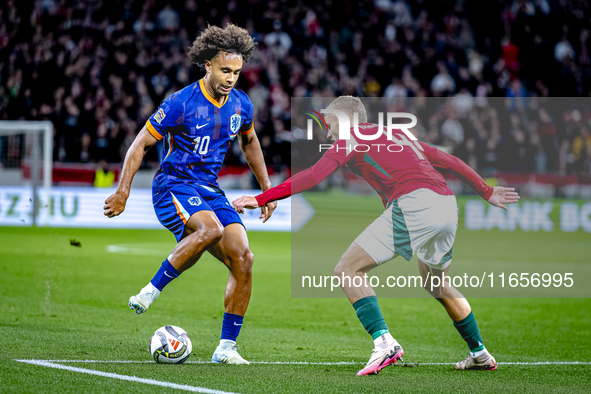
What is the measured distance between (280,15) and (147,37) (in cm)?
411

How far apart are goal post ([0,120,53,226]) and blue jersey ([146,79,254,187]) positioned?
11.1 m

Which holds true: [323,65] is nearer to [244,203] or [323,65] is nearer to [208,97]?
[208,97]

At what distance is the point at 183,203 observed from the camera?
536cm

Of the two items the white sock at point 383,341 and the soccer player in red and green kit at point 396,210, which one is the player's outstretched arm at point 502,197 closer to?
the soccer player in red and green kit at point 396,210

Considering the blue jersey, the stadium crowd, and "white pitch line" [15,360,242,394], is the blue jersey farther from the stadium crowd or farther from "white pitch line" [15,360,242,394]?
Answer: the stadium crowd

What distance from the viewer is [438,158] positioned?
215 inches

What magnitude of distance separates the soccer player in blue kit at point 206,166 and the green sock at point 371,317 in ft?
2.84

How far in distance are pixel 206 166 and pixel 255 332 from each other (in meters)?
2.20

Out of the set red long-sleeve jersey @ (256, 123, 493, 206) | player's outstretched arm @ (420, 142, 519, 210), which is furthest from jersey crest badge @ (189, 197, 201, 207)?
player's outstretched arm @ (420, 142, 519, 210)

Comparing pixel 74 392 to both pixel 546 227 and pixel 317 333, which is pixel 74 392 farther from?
pixel 546 227

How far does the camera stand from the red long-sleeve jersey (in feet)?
17.2

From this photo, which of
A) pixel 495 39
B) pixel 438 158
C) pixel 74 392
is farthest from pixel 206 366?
pixel 495 39

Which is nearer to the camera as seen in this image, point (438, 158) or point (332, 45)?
point (438, 158)

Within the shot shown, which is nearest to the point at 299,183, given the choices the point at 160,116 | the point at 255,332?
the point at 160,116
